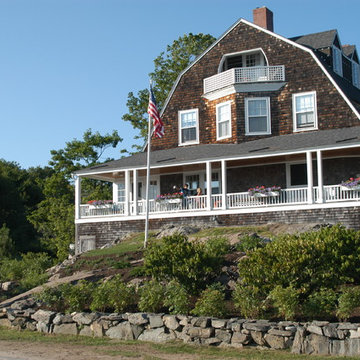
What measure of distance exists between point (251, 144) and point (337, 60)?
26.5 feet

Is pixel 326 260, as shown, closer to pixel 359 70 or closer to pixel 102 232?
pixel 102 232

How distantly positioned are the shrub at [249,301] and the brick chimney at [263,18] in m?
21.8

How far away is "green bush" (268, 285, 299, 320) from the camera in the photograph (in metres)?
12.0

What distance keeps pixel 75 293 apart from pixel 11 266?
7.63m

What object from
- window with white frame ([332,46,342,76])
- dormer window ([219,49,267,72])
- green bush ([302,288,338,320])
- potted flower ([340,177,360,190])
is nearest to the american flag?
dormer window ([219,49,267,72])

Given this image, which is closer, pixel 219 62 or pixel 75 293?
pixel 75 293

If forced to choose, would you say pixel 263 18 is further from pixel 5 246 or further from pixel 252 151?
pixel 5 246

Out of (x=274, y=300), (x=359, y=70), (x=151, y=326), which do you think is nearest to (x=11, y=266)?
(x=151, y=326)

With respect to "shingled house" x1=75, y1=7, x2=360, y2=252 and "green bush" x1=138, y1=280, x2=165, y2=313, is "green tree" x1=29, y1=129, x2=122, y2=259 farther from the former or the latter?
"green bush" x1=138, y1=280, x2=165, y2=313

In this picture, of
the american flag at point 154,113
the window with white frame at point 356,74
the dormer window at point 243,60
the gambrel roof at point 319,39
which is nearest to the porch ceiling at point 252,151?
the american flag at point 154,113

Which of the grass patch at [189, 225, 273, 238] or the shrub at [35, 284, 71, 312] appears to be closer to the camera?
the shrub at [35, 284, 71, 312]

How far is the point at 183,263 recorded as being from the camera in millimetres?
14258

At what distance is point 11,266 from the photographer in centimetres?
2155

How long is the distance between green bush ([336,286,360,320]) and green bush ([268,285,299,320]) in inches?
34.4
